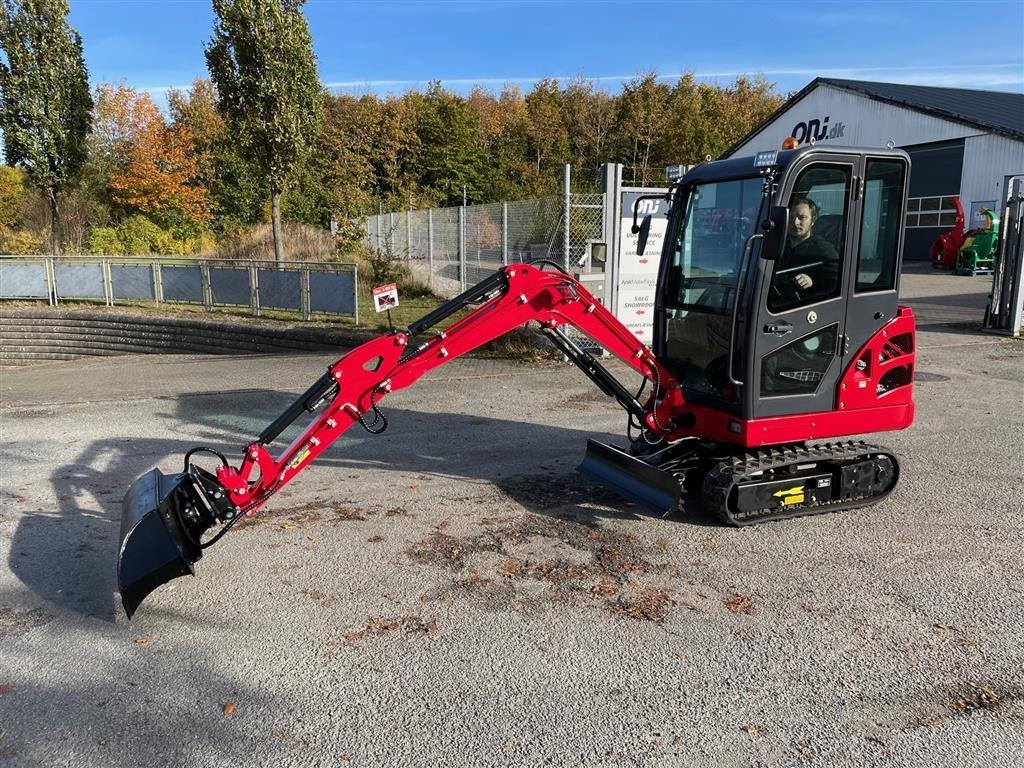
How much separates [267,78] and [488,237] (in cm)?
622

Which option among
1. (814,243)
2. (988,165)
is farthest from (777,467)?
(988,165)

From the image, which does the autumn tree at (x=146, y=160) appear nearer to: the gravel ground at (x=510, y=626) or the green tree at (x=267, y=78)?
the green tree at (x=267, y=78)

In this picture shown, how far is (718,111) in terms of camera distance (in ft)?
150

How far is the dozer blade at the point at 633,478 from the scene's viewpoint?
530 cm

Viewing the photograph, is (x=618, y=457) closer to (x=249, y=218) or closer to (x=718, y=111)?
(x=249, y=218)

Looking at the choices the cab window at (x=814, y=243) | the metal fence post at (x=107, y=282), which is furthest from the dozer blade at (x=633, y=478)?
the metal fence post at (x=107, y=282)

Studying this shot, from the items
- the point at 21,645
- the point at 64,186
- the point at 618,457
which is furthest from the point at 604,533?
the point at 64,186

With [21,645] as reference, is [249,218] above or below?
above

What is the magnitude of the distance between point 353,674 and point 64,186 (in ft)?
75.3

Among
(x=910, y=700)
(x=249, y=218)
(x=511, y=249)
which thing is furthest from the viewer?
(x=249, y=218)

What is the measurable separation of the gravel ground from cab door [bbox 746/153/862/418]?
1.03 m

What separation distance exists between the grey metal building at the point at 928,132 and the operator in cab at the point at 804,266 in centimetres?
2317

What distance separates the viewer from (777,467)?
5.48 meters

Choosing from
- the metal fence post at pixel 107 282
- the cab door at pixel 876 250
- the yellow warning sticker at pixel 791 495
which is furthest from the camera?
the metal fence post at pixel 107 282
